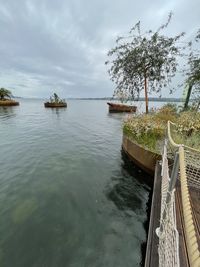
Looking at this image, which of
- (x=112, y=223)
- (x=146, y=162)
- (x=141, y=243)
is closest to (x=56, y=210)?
(x=112, y=223)

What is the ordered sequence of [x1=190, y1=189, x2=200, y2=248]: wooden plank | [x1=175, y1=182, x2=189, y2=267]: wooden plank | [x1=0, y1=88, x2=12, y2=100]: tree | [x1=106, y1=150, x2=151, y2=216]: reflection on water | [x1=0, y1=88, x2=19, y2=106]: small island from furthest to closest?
[x1=0, y1=88, x2=12, y2=100]: tree, [x1=0, y1=88, x2=19, y2=106]: small island, [x1=106, y1=150, x2=151, y2=216]: reflection on water, [x1=190, y1=189, x2=200, y2=248]: wooden plank, [x1=175, y1=182, x2=189, y2=267]: wooden plank

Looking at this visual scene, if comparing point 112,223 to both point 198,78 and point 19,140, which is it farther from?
point 198,78

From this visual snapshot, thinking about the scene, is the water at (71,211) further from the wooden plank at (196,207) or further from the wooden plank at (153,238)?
the wooden plank at (196,207)

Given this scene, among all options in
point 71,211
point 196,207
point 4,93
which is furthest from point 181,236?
point 4,93

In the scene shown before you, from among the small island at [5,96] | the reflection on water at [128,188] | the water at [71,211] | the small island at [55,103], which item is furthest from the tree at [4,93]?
the reflection on water at [128,188]

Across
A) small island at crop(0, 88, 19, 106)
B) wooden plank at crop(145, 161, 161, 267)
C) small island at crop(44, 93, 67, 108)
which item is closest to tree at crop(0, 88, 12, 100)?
small island at crop(0, 88, 19, 106)

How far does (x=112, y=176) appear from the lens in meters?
5.30

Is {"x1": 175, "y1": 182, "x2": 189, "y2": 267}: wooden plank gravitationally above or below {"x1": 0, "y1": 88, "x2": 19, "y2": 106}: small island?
below

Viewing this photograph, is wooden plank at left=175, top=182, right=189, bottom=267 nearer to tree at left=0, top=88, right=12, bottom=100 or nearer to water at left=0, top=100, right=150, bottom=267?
water at left=0, top=100, right=150, bottom=267

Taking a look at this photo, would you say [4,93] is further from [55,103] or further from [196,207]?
[196,207]

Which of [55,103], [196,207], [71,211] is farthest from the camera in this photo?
[55,103]

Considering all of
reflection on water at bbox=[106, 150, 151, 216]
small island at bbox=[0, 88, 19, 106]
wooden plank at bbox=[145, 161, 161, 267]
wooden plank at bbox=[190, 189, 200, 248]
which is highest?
small island at bbox=[0, 88, 19, 106]

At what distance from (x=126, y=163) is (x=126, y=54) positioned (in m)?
7.59

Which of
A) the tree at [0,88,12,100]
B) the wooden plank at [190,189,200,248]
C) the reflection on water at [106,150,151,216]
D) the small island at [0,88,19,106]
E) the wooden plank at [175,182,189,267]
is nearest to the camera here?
the wooden plank at [175,182,189,267]
